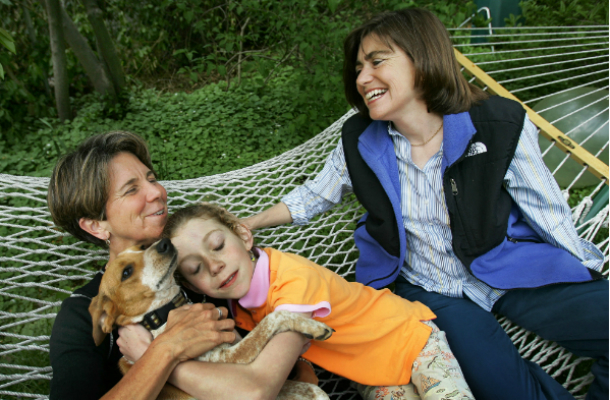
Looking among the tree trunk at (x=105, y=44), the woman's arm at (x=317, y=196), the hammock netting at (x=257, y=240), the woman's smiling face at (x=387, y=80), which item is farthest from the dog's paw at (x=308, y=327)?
the tree trunk at (x=105, y=44)

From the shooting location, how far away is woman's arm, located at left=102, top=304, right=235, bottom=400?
1.10 meters

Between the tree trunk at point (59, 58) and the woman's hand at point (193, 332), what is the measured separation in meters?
3.51

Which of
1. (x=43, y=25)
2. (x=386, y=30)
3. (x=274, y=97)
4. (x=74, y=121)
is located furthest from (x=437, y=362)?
(x=43, y=25)

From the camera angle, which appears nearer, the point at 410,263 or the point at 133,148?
the point at 133,148

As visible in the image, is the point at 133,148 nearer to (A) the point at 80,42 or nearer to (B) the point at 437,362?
(B) the point at 437,362

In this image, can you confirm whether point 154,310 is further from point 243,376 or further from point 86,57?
point 86,57

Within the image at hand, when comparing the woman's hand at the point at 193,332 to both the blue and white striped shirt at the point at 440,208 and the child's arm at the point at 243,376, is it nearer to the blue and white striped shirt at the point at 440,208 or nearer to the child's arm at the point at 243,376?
the child's arm at the point at 243,376

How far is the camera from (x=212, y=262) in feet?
4.30

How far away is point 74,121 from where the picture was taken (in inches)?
167

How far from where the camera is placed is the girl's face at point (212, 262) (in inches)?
51.5

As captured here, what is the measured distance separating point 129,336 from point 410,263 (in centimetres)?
118

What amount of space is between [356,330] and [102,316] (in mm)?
800

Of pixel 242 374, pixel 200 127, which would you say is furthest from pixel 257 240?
pixel 200 127

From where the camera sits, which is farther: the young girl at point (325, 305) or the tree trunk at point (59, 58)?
the tree trunk at point (59, 58)
